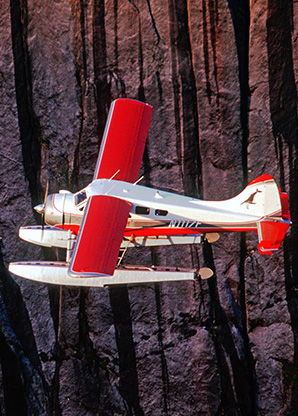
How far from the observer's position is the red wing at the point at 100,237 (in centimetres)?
646

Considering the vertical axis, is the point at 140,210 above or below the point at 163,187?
Result: below

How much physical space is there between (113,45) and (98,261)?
5.54 meters

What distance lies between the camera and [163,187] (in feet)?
31.0

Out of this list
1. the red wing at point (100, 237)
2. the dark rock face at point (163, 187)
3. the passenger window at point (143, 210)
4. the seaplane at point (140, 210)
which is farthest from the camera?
the dark rock face at point (163, 187)

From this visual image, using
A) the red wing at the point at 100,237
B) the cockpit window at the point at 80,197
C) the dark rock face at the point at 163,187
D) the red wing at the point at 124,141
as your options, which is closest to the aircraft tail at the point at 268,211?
the dark rock face at the point at 163,187

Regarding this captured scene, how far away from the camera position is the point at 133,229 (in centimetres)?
794

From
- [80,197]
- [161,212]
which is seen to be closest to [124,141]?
[80,197]

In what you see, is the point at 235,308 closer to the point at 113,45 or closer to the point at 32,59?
the point at 113,45

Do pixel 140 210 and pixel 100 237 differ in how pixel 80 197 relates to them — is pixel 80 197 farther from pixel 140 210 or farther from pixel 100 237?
pixel 100 237

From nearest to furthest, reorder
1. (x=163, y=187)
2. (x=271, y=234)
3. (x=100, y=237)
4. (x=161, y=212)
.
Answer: (x=100, y=237) → (x=271, y=234) → (x=161, y=212) → (x=163, y=187)

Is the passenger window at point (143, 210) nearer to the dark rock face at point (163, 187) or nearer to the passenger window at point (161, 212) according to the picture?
the passenger window at point (161, 212)

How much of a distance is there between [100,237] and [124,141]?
84.7 inches

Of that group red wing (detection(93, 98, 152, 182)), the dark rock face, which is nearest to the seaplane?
red wing (detection(93, 98, 152, 182))

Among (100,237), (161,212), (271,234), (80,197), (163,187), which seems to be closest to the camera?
(100,237)
